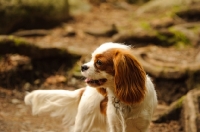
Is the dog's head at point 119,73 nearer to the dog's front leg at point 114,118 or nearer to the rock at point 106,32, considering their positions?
the dog's front leg at point 114,118

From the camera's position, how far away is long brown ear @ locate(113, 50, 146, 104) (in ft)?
11.9

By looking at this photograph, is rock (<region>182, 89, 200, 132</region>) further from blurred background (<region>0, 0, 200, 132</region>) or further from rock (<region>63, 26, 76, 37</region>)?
rock (<region>63, 26, 76, 37</region>)

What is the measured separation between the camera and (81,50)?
7770 mm

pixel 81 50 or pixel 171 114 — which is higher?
pixel 81 50

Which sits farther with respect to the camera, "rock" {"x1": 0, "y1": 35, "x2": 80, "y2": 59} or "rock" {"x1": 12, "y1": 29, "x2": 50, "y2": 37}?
"rock" {"x1": 12, "y1": 29, "x2": 50, "y2": 37}

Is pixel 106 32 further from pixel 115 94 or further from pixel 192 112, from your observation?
pixel 115 94

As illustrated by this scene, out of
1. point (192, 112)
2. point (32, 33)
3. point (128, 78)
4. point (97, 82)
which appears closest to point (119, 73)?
point (128, 78)

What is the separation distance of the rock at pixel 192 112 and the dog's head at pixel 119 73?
187 cm

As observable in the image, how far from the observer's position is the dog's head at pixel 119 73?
12.0ft

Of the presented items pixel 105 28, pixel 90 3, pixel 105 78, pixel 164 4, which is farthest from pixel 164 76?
pixel 90 3

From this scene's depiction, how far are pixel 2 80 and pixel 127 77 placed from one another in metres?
3.99

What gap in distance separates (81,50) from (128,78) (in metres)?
4.16

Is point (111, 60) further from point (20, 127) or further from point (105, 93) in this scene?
point (20, 127)

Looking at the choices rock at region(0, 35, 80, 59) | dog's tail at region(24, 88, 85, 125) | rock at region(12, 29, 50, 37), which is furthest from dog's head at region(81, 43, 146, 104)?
rock at region(12, 29, 50, 37)
